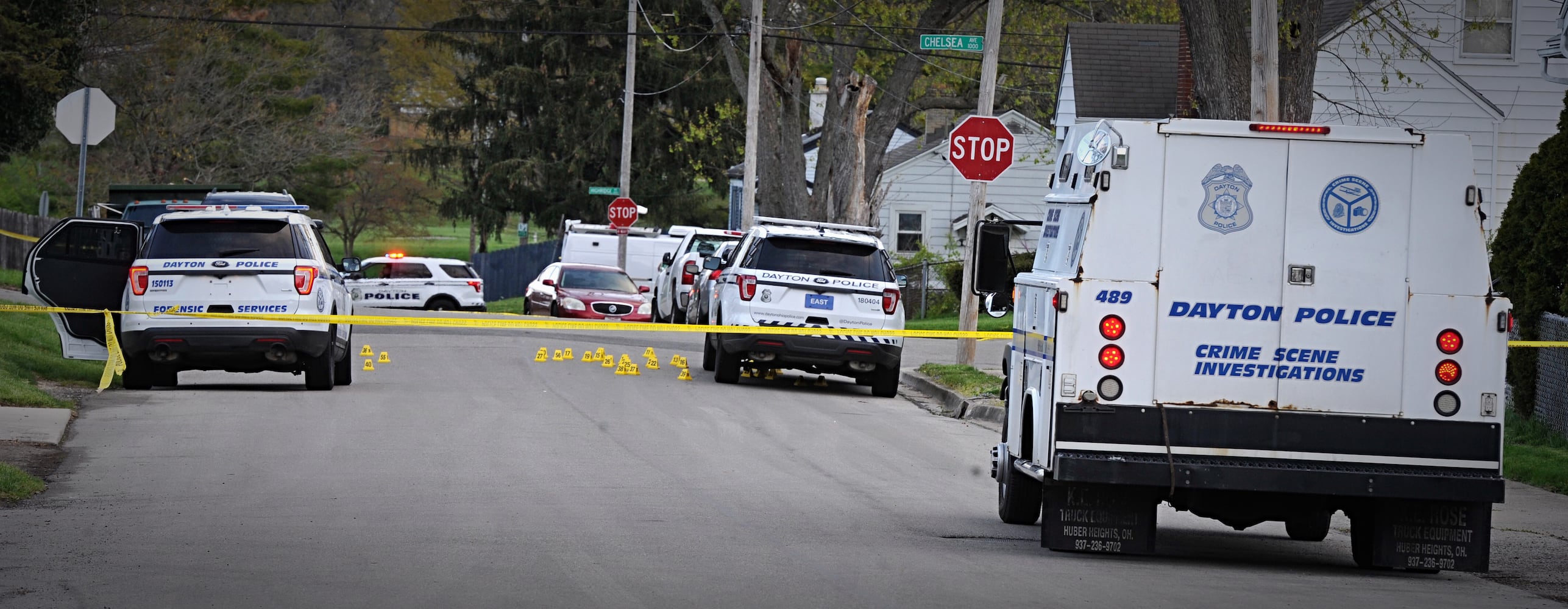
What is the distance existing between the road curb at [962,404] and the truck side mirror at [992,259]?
20.3ft

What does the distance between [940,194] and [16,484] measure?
38.8 metres

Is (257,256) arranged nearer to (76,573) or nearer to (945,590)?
(76,573)

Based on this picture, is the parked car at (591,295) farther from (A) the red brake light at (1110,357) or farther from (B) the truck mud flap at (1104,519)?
(A) the red brake light at (1110,357)

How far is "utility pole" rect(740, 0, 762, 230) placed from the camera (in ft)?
114

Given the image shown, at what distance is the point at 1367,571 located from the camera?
9.20 m

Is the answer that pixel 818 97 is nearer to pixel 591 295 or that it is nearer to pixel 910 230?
pixel 910 230

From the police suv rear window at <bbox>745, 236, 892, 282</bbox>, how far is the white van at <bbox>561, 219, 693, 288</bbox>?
76.7 feet

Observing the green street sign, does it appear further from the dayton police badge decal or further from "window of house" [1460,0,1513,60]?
the dayton police badge decal

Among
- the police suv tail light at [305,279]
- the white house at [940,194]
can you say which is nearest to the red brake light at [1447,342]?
the police suv tail light at [305,279]

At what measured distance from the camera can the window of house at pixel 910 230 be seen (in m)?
48.3

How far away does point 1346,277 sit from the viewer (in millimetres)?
8852

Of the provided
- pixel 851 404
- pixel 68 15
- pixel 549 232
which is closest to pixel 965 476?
pixel 851 404

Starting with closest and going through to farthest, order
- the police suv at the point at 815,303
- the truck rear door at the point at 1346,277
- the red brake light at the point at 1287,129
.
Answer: the truck rear door at the point at 1346,277, the red brake light at the point at 1287,129, the police suv at the point at 815,303

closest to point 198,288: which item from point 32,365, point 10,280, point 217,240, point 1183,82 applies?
point 217,240
